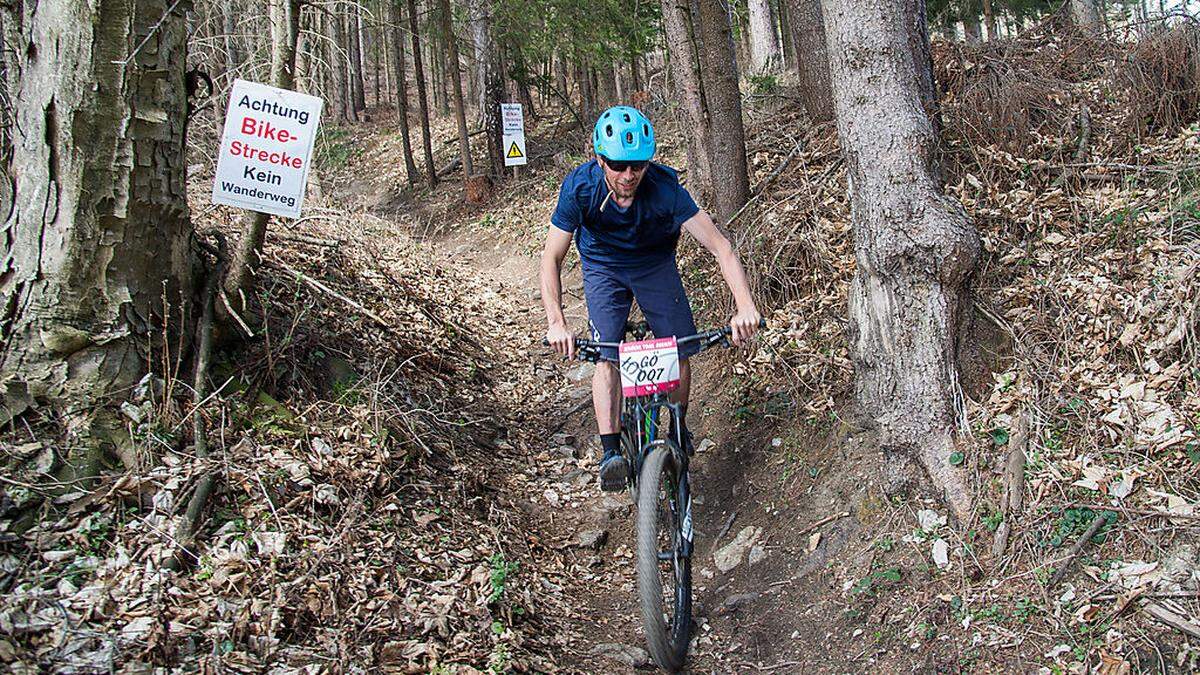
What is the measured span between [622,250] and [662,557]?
5.66ft

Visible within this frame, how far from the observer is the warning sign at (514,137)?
1473 cm

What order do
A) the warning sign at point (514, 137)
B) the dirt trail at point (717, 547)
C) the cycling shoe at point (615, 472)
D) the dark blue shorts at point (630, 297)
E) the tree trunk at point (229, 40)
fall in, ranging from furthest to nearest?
the warning sign at point (514, 137)
the tree trunk at point (229, 40)
the dark blue shorts at point (630, 297)
the cycling shoe at point (615, 472)
the dirt trail at point (717, 547)

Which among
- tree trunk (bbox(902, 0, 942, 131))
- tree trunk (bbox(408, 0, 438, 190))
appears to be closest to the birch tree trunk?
tree trunk (bbox(902, 0, 942, 131))

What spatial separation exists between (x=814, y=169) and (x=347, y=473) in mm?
4803

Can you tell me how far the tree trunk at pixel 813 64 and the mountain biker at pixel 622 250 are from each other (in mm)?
4102

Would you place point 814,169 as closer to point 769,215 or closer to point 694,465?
point 769,215

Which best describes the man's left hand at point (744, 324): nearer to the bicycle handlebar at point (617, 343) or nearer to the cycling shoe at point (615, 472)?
the bicycle handlebar at point (617, 343)

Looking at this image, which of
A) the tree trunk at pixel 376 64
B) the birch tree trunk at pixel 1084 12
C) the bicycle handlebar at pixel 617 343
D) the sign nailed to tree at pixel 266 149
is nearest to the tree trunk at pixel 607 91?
the birch tree trunk at pixel 1084 12

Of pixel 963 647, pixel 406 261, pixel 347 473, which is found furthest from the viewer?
pixel 406 261

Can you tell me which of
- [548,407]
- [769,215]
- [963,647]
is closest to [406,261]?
[548,407]

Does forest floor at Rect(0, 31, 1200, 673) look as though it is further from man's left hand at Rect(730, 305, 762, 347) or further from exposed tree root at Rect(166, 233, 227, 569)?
man's left hand at Rect(730, 305, 762, 347)

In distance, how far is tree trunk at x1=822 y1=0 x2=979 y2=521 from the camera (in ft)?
14.8

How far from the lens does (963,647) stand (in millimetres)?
3703

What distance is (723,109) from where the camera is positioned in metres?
7.32
